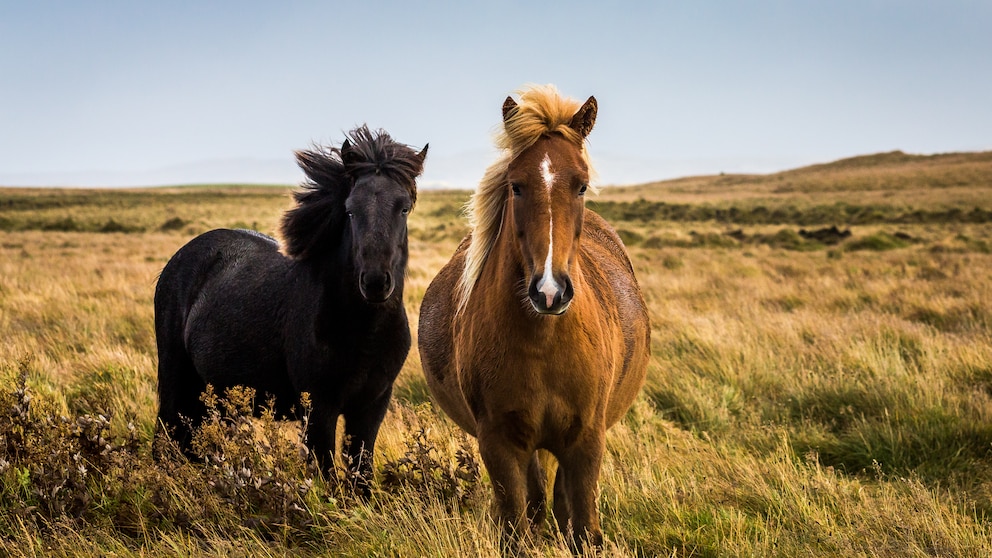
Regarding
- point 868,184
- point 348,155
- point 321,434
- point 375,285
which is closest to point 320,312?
point 375,285

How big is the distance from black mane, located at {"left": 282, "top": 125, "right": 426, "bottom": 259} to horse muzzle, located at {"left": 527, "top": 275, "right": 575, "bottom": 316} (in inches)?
65.9

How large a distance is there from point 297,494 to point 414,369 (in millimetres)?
3327

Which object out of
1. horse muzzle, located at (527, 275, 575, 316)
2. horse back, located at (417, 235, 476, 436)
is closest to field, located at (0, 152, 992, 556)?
horse back, located at (417, 235, 476, 436)

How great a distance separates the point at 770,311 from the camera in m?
9.77

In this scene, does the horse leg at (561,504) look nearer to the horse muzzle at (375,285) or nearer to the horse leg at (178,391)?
the horse muzzle at (375,285)

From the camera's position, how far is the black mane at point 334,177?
3.75m

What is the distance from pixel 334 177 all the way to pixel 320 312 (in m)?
0.84

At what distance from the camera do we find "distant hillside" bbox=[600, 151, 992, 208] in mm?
54684

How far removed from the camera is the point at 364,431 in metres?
3.79

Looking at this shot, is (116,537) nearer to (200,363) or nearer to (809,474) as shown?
(200,363)

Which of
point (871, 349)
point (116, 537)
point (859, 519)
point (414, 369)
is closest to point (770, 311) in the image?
point (871, 349)

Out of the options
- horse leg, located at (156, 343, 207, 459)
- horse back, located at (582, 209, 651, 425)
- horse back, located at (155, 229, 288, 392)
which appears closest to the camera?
horse back, located at (582, 209, 651, 425)

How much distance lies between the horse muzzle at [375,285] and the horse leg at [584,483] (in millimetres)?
1197

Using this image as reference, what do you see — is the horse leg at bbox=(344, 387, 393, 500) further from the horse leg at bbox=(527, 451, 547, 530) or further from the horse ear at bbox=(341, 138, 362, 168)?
the horse ear at bbox=(341, 138, 362, 168)
